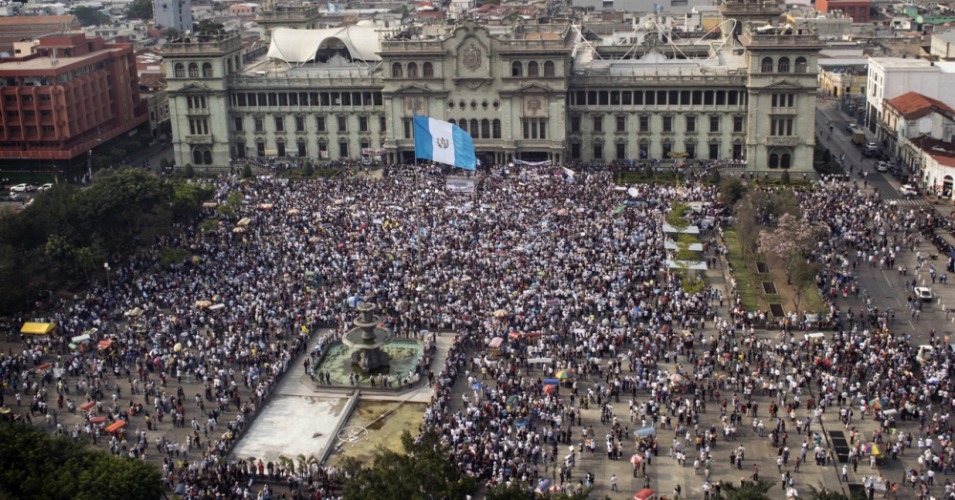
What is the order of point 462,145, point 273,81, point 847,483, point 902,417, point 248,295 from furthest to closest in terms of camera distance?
1. point 273,81
2. point 462,145
3. point 248,295
4. point 902,417
5. point 847,483

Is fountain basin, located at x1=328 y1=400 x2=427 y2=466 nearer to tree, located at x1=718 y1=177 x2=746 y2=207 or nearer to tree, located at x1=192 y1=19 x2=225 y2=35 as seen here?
tree, located at x1=718 y1=177 x2=746 y2=207

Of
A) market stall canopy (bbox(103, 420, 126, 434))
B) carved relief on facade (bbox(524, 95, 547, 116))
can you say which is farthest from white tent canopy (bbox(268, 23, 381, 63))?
market stall canopy (bbox(103, 420, 126, 434))

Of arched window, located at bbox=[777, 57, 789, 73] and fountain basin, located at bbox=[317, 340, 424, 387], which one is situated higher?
arched window, located at bbox=[777, 57, 789, 73]

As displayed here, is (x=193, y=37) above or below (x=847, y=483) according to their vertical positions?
above

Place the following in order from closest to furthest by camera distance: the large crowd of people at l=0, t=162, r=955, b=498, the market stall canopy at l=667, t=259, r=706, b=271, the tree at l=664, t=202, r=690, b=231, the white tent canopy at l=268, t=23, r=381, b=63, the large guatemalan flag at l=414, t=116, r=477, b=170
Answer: the large crowd of people at l=0, t=162, r=955, b=498
the market stall canopy at l=667, t=259, r=706, b=271
the tree at l=664, t=202, r=690, b=231
the large guatemalan flag at l=414, t=116, r=477, b=170
the white tent canopy at l=268, t=23, r=381, b=63

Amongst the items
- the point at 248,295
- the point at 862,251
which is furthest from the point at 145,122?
the point at 862,251

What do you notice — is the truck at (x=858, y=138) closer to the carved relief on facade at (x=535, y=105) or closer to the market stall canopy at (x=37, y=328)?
the carved relief on facade at (x=535, y=105)

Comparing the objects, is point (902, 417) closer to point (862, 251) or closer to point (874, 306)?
point (874, 306)
